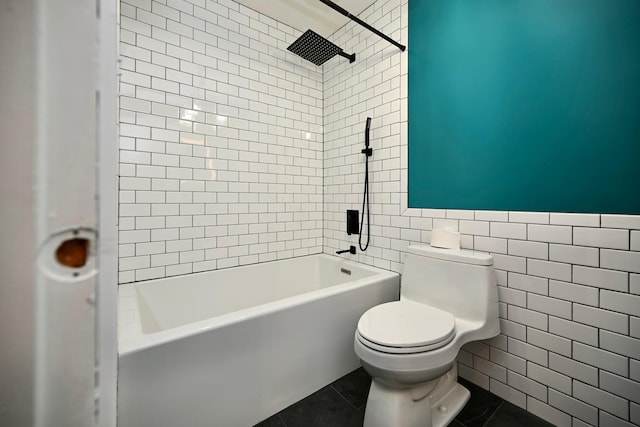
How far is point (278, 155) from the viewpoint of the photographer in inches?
88.4

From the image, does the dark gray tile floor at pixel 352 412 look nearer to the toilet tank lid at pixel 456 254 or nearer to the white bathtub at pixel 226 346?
the white bathtub at pixel 226 346

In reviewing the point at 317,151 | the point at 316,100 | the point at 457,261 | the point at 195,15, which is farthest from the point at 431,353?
the point at 195,15

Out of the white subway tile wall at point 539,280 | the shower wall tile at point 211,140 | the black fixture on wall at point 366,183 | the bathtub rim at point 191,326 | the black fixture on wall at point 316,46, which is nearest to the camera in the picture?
the bathtub rim at point 191,326

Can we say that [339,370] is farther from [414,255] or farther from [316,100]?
[316,100]

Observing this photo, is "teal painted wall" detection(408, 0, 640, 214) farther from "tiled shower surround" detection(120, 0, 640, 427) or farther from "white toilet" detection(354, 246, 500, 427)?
"white toilet" detection(354, 246, 500, 427)

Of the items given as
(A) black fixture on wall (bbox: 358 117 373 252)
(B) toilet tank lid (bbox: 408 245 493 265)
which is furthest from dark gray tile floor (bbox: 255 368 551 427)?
(A) black fixture on wall (bbox: 358 117 373 252)

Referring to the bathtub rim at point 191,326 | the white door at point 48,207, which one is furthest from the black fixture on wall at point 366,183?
the white door at point 48,207

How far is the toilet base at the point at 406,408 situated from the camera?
3.68ft

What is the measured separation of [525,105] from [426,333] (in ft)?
4.04

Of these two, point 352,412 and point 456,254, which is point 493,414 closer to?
point 352,412

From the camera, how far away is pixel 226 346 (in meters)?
1.18

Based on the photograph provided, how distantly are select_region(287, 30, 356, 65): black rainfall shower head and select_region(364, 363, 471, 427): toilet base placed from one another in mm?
2060

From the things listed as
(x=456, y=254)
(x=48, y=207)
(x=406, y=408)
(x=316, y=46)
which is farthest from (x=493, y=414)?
(x=316, y=46)

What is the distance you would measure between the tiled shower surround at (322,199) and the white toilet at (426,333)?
0.63 ft
